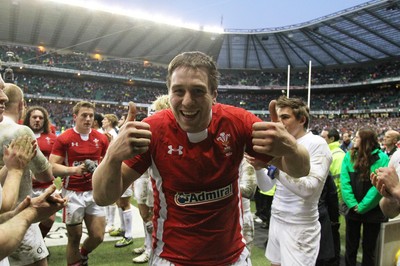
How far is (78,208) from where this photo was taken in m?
4.72

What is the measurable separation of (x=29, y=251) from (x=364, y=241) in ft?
13.7

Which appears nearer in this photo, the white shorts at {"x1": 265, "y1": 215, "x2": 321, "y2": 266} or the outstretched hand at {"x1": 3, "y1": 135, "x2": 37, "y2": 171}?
the outstretched hand at {"x1": 3, "y1": 135, "x2": 37, "y2": 171}

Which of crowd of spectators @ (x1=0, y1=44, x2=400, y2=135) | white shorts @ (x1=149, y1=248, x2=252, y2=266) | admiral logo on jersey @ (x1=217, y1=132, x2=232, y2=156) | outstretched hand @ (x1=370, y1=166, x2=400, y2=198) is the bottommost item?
white shorts @ (x1=149, y1=248, x2=252, y2=266)

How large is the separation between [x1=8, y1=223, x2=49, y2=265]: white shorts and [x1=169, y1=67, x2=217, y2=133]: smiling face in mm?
2134

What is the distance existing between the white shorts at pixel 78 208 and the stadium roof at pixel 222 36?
3051 cm

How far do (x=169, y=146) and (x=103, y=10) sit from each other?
1413 inches

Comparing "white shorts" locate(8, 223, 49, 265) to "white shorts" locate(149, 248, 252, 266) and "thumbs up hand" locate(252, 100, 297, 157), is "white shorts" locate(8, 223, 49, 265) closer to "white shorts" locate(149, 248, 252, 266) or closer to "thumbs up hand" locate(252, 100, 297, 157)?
"white shorts" locate(149, 248, 252, 266)

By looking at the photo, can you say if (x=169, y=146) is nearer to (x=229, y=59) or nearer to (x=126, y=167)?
(x=126, y=167)

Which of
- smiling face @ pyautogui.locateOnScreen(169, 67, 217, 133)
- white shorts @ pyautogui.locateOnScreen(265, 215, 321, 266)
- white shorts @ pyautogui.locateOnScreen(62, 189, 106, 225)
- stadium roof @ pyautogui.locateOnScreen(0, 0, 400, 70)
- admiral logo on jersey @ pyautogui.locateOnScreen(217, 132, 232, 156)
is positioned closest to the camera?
smiling face @ pyautogui.locateOnScreen(169, 67, 217, 133)

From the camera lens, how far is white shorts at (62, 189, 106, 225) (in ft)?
15.4

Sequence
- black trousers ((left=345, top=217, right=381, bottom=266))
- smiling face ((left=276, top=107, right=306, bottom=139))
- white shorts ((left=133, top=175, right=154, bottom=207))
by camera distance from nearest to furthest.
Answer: smiling face ((left=276, top=107, right=306, bottom=139)), black trousers ((left=345, top=217, right=381, bottom=266)), white shorts ((left=133, top=175, right=154, bottom=207))

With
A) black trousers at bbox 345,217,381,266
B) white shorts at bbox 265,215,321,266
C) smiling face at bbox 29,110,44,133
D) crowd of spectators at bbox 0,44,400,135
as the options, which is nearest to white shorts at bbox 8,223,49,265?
white shorts at bbox 265,215,321,266

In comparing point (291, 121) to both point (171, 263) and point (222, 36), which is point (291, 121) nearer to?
point (171, 263)

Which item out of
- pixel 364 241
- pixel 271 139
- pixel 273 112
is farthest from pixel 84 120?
pixel 364 241
